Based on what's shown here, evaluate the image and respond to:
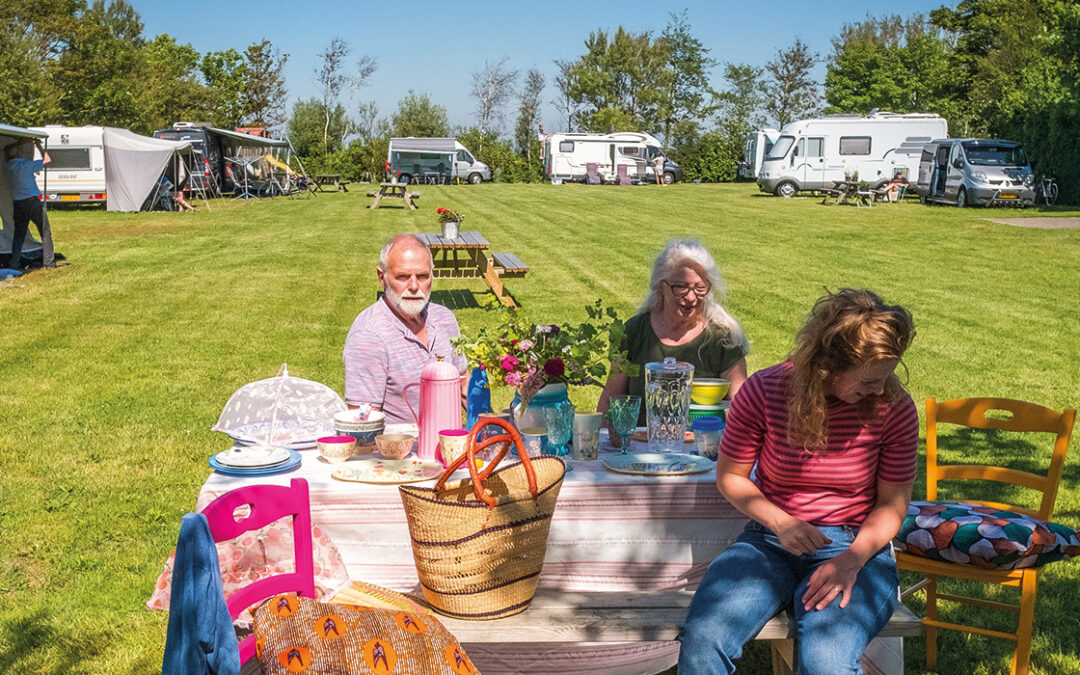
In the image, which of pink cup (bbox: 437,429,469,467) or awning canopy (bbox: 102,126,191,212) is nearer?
pink cup (bbox: 437,429,469,467)

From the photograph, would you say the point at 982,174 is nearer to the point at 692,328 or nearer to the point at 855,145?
the point at 855,145

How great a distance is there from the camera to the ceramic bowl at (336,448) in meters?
2.83

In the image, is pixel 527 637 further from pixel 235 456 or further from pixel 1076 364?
pixel 1076 364

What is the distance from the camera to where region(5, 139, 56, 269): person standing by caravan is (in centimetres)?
1186

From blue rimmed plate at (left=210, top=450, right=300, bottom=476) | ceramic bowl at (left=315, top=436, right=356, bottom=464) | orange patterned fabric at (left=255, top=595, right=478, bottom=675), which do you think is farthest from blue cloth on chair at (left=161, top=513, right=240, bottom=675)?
ceramic bowl at (left=315, top=436, right=356, bottom=464)

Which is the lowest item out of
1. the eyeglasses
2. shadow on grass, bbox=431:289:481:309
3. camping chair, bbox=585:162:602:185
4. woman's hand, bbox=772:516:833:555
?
shadow on grass, bbox=431:289:481:309

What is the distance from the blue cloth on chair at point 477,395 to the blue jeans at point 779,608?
88 centimetres

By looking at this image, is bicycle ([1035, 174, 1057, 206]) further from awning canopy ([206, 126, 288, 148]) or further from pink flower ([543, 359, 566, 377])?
pink flower ([543, 359, 566, 377])

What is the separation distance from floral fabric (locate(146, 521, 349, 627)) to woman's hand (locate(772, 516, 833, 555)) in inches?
44.5

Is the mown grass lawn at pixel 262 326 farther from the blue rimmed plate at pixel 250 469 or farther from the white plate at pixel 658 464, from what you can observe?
the white plate at pixel 658 464

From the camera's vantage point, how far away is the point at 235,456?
2.77 m

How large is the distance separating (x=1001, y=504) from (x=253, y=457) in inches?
93.1

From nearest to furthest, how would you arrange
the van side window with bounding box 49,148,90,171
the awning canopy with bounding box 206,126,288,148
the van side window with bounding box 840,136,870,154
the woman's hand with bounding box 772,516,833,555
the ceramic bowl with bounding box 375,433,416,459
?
the woman's hand with bounding box 772,516,833,555, the ceramic bowl with bounding box 375,433,416,459, the van side window with bounding box 49,148,90,171, the awning canopy with bounding box 206,126,288,148, the van side window with bounding box 840,136,870,154

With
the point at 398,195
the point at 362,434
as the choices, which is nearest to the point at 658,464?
the point at 362,434
